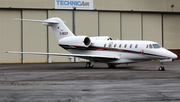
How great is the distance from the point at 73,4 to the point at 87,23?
333cm

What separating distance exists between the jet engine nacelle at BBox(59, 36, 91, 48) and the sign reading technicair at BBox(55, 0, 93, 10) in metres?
13.1

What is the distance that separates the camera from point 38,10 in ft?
128

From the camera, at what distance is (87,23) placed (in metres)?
40.6

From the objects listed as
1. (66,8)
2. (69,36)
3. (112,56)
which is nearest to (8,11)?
(66,8)

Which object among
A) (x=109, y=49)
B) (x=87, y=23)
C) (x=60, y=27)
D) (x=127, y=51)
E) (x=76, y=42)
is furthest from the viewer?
(x=87, y=23)

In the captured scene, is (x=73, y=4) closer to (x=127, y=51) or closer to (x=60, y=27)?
(x=60, y=27)

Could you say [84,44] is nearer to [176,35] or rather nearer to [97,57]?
[97,57]

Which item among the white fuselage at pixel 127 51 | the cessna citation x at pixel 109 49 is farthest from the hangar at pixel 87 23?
the white fuselage at pixel 127 51

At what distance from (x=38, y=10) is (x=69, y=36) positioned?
41.5 feet

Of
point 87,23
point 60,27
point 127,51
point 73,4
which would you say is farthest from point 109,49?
point 73,4

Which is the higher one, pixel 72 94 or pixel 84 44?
pixel 84 44

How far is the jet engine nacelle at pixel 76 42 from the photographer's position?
26.6 meters

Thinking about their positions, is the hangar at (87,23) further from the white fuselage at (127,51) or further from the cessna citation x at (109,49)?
the white fuselage at (127,51)

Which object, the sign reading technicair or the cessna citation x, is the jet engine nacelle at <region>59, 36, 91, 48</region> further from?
the sign reading technicair
